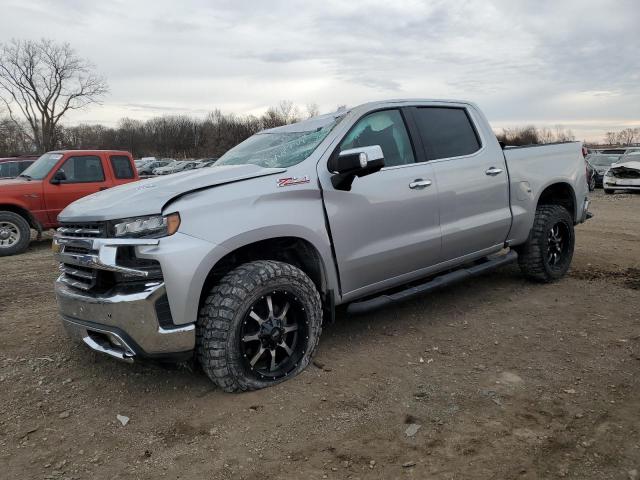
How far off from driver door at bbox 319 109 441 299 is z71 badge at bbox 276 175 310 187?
0.17 m

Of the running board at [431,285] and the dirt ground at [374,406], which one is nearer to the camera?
the dirt ground at [374,406]

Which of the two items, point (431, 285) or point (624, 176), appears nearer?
point (431, 285)

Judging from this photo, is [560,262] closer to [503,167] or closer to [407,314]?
[503,167]

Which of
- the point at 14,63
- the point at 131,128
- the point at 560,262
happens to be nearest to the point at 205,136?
the point at 131,128

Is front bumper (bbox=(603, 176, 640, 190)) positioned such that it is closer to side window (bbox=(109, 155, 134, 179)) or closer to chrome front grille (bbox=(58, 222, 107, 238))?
side window (bbox=(109, 155, 134, 179))

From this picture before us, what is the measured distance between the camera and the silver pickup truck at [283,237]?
302cm

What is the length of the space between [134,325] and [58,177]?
24.6 feet

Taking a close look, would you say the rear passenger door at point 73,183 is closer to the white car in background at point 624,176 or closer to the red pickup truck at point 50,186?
the red pickup truck at point 50,186

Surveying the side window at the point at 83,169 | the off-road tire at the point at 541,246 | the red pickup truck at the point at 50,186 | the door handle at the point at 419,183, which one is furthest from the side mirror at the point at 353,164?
the side window at the point at 83,169

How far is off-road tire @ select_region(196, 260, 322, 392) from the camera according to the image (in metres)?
3.12

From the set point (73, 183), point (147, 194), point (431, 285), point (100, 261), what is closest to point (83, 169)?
point (73, 183)

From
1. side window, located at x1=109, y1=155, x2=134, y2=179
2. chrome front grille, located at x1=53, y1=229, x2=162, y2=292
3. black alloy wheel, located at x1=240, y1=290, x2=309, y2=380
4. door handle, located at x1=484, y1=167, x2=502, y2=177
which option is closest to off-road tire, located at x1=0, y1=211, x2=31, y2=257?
side window, located at x1=109, y1=155, x2=134, y2=179

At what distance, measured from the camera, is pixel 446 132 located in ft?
15.2

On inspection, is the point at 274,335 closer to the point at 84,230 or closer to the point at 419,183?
the point at 84,230
